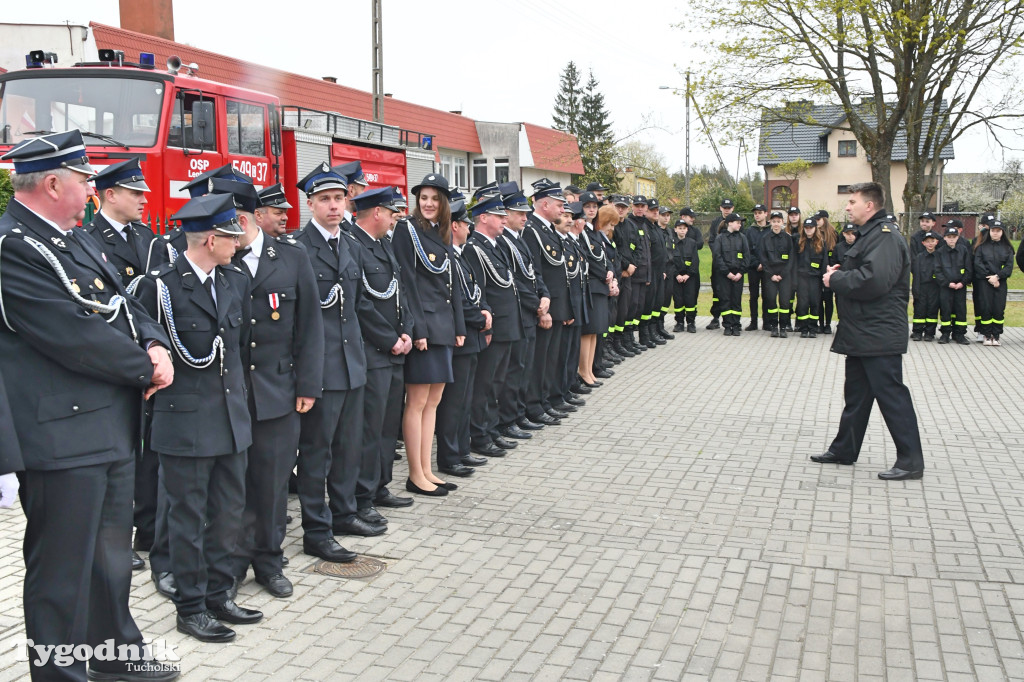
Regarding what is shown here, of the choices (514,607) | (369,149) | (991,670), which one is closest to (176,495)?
(514,607)

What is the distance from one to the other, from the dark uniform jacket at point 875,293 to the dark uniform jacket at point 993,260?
8951 millimetres

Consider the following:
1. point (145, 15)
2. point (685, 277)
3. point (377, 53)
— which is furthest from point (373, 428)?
point (377, 53)

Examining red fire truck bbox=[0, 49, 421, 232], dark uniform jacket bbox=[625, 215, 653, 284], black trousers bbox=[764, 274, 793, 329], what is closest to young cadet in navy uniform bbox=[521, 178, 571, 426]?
red fire truck bbox=[0, 49, 421, 232]

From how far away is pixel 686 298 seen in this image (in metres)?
17.4

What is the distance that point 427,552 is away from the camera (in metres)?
5.77

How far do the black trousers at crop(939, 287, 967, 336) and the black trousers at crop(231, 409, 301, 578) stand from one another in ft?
44.1

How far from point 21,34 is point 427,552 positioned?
10220 millimetres

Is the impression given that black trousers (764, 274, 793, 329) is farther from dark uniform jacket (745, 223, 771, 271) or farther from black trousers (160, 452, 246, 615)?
black trousers (160, 452, 246, 615)

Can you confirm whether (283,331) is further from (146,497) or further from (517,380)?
(517,380)

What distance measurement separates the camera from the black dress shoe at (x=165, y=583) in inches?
197

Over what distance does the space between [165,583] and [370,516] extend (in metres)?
1.46

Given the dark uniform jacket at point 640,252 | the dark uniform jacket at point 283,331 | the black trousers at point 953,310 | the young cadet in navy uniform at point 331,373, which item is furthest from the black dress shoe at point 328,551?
the black trousers at point 953,310

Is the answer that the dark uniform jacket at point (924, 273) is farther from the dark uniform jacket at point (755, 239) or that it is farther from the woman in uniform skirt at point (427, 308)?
the woman in uniform skirt at point (427, 308)

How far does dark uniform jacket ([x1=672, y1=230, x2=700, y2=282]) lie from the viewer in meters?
16.9
